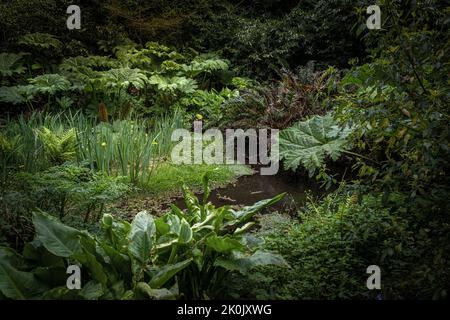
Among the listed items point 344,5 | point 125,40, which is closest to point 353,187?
point 344,5

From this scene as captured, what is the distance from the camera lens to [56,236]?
272cm

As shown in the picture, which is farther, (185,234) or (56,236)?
(185,234)

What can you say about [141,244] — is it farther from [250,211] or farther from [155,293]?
[250,211]

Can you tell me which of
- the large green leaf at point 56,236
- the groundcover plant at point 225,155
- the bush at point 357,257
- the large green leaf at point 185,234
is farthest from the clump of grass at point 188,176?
the large green leaf at point 56,236

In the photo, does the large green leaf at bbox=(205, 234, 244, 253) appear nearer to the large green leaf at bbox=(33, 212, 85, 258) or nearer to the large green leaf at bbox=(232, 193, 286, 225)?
the large green leaf at bbox=(232, 193, 286, 225)

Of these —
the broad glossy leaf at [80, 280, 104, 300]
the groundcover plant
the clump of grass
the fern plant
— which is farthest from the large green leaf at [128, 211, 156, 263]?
the fern plant

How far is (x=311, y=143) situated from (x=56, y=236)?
3254 millimetres

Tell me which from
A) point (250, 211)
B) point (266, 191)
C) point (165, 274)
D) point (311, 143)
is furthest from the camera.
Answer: point (311, 143)

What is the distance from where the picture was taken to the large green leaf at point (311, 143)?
4926mm

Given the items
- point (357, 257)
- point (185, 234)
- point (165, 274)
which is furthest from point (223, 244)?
point (357, 257)

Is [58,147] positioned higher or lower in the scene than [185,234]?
higher
